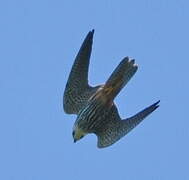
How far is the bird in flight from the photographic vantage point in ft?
61.8

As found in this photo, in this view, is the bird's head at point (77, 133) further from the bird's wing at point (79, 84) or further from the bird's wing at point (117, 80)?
the bird's wing at point (117, 80)

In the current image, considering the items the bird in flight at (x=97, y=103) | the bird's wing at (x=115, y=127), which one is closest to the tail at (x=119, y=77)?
the bird in flight at (x=97, y=103)

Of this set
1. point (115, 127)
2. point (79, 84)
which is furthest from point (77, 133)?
point (79, 84)

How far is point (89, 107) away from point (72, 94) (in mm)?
812

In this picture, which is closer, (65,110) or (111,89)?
(111,89)

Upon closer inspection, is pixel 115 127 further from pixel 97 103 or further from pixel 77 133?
pixel 97 103

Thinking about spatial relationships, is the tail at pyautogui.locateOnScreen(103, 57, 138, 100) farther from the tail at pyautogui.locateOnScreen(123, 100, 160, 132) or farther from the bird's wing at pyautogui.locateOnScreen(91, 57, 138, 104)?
the tail at pyautogui.locateOnScreen(123, 100, 160, 132)

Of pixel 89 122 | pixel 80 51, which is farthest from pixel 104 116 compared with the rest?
pixel 80 51

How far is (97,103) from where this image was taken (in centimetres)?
1923

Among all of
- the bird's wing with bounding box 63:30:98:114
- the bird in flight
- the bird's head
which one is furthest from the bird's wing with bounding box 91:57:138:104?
the bird's head

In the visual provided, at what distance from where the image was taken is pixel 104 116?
1956 centimetres

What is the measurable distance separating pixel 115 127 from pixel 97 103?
1.13 metres

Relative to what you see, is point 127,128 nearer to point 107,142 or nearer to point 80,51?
point 107,142

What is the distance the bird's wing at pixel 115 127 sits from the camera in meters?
19.7
